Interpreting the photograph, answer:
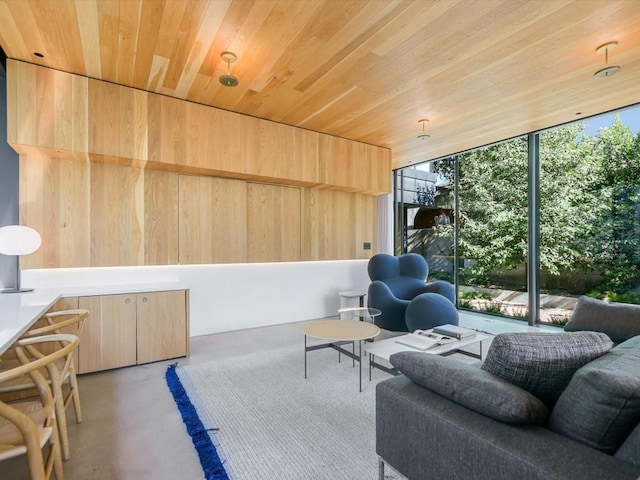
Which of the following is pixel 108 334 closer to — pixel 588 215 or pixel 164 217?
pixel 164 217

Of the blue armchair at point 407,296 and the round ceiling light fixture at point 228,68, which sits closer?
the round ceiling light fixture at point 228,68

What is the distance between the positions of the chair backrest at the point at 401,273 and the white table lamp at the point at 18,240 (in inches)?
149

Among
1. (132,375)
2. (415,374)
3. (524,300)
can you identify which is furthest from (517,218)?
(132,375)

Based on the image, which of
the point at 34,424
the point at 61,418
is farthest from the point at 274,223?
the point at 34,424

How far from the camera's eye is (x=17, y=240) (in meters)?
2.83

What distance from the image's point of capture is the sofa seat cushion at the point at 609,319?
233cm

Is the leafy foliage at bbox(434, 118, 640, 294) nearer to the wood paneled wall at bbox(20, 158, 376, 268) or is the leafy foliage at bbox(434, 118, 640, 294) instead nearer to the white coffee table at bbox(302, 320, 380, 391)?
the wood paneled wall at bbox(20, 158, 376, 268)

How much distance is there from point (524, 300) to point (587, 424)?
14.2 ft

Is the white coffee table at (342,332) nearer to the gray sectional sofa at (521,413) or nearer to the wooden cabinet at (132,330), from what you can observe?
the gray sectional sofa at (521,413)

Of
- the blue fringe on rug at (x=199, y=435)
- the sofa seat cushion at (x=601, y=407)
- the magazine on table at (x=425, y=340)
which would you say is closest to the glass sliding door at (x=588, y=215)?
the magazine on table at (x=425, y=340)

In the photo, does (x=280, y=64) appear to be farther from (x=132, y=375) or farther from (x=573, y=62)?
(x=132, y=375)

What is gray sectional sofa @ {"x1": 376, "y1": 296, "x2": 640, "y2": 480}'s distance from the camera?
945mm

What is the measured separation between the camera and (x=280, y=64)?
2.91 meters

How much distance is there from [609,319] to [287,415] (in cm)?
249
